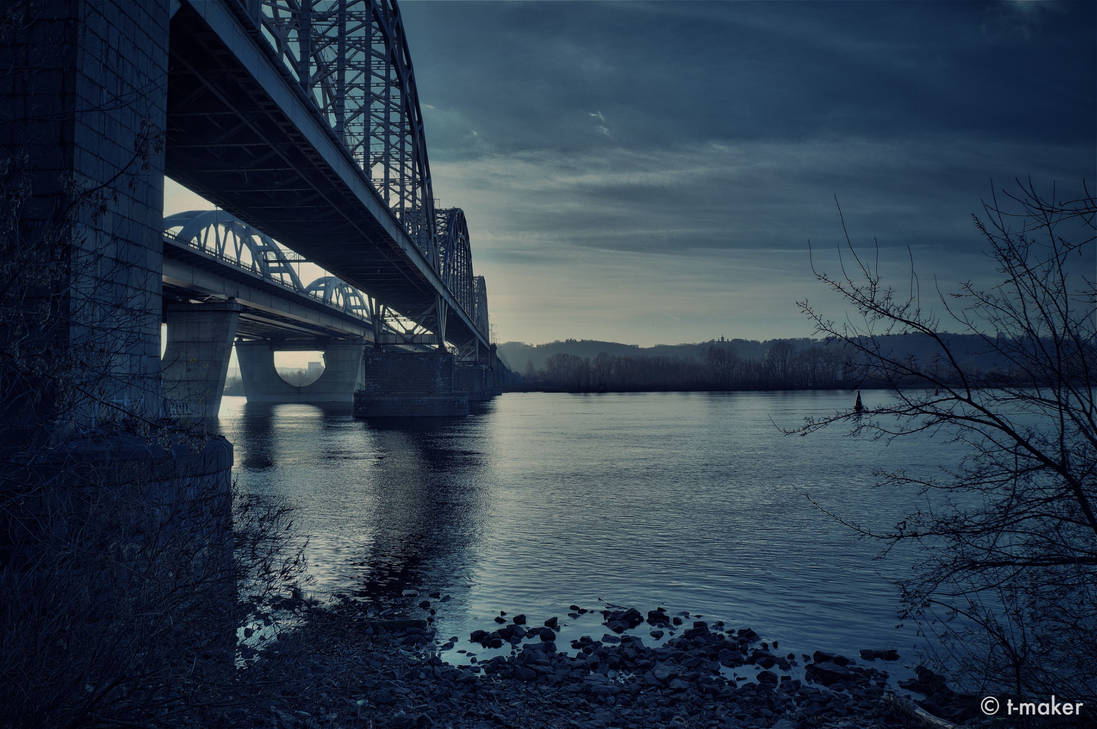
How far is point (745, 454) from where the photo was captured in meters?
37.8

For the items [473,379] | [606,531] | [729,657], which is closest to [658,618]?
[729,657]

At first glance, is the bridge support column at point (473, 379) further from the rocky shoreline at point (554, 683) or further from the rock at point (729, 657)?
the rock at point (729, 657)

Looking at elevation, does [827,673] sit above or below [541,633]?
above

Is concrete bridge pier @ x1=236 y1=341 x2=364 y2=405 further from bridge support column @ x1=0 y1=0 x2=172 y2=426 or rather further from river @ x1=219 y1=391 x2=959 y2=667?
bridge support column @ x1=0 y1=0 x2=172 y2=426

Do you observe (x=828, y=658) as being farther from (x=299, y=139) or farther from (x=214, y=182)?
(x=214, y=182)

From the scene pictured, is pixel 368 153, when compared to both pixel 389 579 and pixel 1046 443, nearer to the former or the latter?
pixel 389 579

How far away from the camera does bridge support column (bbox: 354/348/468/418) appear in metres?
69.8

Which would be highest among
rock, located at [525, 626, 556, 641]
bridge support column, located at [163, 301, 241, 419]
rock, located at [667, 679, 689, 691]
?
bridge support column, located at [163, 301, 241, 419]

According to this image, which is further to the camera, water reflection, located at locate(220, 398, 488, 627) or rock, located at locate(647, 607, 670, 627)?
water reflection, located at locate(220, 398, 488, 627)

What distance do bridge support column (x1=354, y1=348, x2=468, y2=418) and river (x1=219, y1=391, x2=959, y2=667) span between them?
30.2m

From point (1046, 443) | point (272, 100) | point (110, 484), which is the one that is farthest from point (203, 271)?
point (1046, 443)

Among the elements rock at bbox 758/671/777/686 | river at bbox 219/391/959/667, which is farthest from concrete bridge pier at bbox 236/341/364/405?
rock at bbox 758/671/777/686

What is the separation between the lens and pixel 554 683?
8.30m

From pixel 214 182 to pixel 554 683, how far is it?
99.3ft
